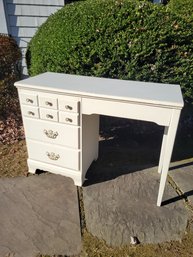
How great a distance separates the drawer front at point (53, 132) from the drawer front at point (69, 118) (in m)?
0.05

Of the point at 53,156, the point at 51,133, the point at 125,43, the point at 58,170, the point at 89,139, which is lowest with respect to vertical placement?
the point at 58,170

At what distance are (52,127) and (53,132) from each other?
0.17 ft

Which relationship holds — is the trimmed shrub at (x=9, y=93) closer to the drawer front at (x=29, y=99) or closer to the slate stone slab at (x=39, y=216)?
the slate stone slab at (x=39, y=216)

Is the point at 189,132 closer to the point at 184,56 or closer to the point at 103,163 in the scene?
the point at 184,56

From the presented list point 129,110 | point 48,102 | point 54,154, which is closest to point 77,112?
point 48,102

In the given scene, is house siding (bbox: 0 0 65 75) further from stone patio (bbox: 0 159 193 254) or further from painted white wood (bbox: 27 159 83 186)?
stone patio (bbox: 0 159 193 254)

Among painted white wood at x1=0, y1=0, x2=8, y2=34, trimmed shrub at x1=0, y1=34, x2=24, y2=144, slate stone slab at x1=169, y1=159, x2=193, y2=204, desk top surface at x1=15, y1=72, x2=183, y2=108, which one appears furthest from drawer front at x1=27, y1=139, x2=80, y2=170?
painted white wood at x1=0, y1=0, x2=8, y2=34

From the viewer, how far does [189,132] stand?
3.51m

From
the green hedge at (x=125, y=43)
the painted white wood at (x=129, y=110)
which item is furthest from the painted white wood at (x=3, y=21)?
the painted white wood at (x=129, y=110)

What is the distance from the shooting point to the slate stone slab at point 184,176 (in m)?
2.32

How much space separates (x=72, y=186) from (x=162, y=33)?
192cm

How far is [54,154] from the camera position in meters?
2.26

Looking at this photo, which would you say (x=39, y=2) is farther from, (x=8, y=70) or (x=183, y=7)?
(x=183, y=7)

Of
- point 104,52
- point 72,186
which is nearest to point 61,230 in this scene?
point 72,186
